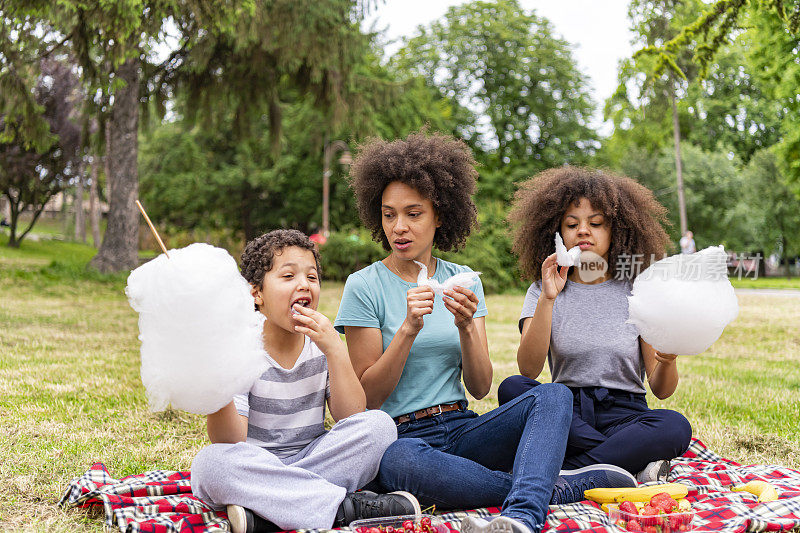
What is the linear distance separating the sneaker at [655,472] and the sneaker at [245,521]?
1.61 metres

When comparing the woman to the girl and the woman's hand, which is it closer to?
the girl

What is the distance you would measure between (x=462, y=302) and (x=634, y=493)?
1.05m

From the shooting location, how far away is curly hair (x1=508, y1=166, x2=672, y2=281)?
350 centimetres

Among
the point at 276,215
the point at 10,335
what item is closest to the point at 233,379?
the point at 10,335

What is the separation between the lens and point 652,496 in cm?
275

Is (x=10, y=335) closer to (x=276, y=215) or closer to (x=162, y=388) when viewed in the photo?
(x=162, y=388)

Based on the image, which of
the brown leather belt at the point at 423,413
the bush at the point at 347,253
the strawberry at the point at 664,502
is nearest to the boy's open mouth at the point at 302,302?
the brown leather belt at the point at 423,413

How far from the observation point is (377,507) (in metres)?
2.58

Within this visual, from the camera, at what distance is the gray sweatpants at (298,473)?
8.15 ft

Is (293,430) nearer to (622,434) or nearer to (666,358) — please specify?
(622,434)

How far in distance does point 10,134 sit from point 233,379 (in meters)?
12.0

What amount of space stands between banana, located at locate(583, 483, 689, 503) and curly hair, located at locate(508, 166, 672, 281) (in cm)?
112

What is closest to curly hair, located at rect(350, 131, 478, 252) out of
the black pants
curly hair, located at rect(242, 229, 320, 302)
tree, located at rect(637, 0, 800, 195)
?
curly hair, located at rect(242, 229, 320, 302)

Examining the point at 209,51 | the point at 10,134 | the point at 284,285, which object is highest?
the point at 209,51
